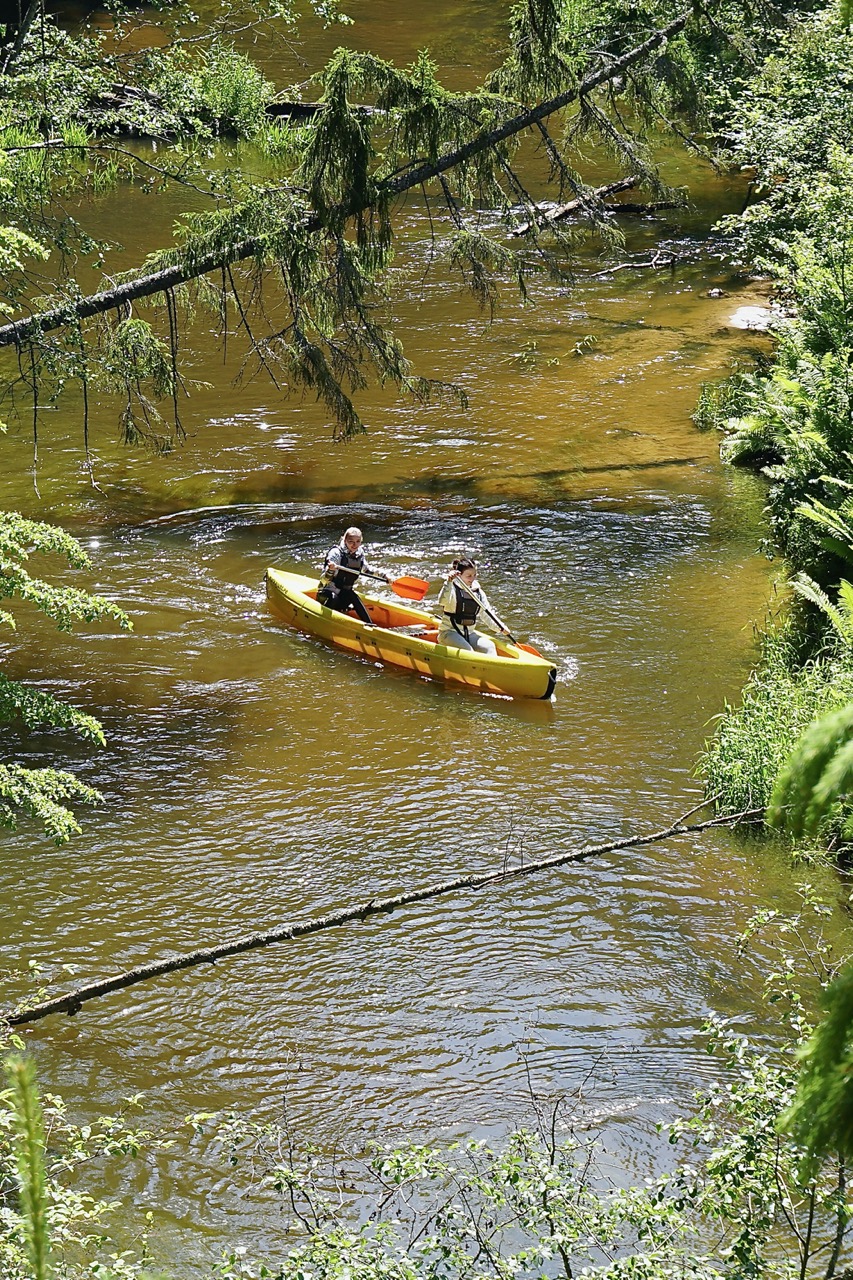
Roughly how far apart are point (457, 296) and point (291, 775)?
12.7m

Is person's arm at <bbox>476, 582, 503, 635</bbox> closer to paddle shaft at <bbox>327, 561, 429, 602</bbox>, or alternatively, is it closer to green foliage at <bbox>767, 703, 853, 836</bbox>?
paddle shaft at <bbox>327, 561, 429, 602</bbox>

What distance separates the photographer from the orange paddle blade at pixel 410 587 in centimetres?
1238

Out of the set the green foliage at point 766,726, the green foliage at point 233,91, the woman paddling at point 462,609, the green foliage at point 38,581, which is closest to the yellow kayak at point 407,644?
the woman paddling at point 462,609

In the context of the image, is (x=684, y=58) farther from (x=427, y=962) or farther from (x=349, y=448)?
(x=427, y=962)

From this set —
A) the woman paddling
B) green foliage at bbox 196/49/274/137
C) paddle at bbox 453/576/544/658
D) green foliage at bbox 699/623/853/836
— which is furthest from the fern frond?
green foliage at bbox 196/49/274/137

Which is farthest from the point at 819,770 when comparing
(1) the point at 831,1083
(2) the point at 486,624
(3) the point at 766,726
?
(2) the point at 486,624

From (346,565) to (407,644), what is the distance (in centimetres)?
131

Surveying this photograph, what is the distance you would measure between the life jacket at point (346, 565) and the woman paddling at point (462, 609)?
1086 millimetres

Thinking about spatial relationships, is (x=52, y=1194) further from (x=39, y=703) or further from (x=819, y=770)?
(x=819, y=770)

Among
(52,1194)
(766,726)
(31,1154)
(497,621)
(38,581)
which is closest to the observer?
(31,1154)

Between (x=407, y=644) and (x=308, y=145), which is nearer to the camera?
(x=407, y=644)

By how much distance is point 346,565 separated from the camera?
12430 mm

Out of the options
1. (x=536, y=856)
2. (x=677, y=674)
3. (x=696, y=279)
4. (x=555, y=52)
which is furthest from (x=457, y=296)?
(x=536, y=856)

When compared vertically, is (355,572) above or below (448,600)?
above
